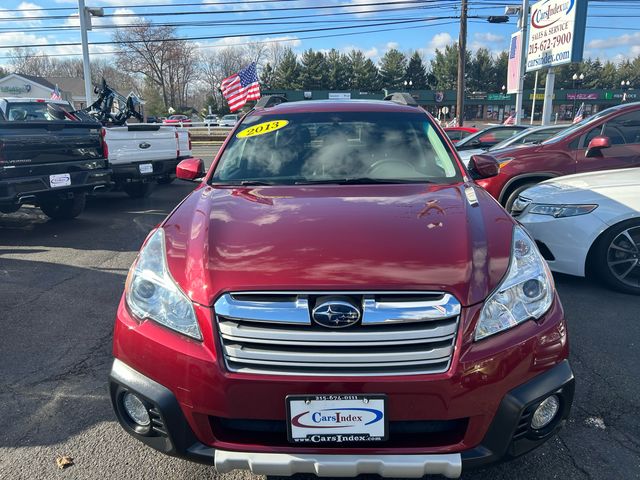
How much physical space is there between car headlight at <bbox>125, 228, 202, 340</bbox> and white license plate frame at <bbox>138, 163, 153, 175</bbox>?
7.24 metres

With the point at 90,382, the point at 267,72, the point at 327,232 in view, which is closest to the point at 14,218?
the point at 90,382

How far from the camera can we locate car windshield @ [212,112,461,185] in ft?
10.2

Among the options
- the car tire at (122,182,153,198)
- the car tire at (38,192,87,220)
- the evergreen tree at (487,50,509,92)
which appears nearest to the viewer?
the car tire at (38,192,87,220)

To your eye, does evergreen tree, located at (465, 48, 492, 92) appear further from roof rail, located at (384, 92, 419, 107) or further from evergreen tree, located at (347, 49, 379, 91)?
roof rail, located at (384, 92, 419, 107)

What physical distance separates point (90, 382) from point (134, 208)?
6584 mm

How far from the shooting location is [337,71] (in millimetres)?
76000

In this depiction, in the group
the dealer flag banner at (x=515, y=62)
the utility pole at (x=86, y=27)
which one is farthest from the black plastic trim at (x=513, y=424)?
the dealer flag banner at (x=515, y=62)

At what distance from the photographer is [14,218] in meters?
8.35

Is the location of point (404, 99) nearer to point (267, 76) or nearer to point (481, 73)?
point (267, 76)

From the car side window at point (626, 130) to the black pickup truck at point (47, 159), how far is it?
7293 mm

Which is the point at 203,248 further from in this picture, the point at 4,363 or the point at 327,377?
the point at 4,363

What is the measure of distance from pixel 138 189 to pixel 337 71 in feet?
232

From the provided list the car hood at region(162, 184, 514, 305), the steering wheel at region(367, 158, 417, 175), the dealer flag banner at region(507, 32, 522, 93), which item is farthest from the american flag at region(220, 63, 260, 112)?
the car hood at region(162, 184, 514, 305)

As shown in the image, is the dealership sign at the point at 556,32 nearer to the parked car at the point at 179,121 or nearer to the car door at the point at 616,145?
the car door at the point at 616,145
